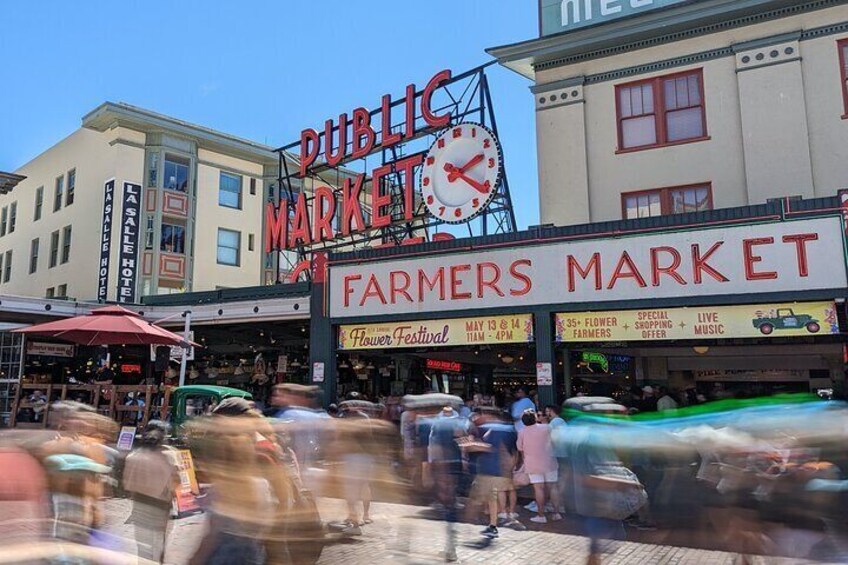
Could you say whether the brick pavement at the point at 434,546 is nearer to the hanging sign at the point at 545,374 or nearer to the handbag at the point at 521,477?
the handbag at the point at 521,477

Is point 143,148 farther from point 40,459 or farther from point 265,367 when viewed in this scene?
point 40,459

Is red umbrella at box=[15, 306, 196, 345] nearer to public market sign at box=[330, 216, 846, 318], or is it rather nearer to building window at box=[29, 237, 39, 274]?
public market sign at box=[330, 216, 846, 318]

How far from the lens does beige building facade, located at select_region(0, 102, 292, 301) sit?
28375 millimetres

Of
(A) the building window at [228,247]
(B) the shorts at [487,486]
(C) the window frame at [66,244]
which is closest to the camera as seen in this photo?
(B) the shorts at [487,486]

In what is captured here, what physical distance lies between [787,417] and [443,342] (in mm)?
10935

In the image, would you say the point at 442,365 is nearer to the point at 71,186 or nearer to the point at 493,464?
the point at 493,464

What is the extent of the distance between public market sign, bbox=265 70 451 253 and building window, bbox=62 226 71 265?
457 inches

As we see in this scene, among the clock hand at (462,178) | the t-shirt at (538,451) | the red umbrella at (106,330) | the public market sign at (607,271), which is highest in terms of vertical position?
the clock hand at (462,178)

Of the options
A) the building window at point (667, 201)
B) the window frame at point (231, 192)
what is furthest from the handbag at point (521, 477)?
the window frame at point (231, 192)

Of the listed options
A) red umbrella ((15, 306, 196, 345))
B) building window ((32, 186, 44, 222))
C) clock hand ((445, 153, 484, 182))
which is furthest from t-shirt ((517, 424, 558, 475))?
building window ((32, 186, 44, 222))

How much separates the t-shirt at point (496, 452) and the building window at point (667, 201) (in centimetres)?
803

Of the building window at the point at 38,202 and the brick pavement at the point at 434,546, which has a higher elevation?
the building window at the point at 38,202

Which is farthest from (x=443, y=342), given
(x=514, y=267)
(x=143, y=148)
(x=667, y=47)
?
(x=143, y=148)

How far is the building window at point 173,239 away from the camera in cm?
2945
